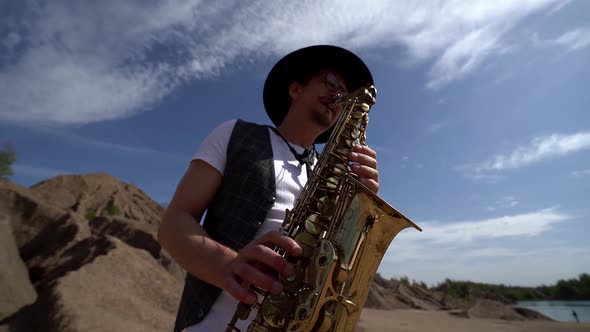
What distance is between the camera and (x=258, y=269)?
1.31 m

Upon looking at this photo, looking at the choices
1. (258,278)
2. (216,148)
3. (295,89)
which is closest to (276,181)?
(216,148)

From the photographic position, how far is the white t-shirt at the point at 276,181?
1646 millimetres

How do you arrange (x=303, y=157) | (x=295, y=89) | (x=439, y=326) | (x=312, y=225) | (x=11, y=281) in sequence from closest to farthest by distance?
(x=312, y=225) < (x=303, y=157) < (x=295, y=89) < (x=11, y=281) < (x=439, y=326)

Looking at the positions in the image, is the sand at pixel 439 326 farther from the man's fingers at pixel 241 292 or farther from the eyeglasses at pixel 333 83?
the man's fingers at pixel 241 292

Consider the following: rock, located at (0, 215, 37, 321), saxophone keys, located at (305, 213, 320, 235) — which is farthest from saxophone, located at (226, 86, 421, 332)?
rock, located at (0, 215, 37, 321)

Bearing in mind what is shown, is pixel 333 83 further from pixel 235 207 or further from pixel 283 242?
pixel 283 242

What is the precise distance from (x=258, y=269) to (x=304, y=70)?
1807mm

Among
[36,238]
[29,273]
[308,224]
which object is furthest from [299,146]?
[36,238]

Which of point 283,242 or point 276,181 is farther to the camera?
point 276,181

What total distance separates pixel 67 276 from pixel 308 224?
525 cm

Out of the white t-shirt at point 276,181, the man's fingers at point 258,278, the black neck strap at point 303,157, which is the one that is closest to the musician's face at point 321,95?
the black neck strap at point 303,157

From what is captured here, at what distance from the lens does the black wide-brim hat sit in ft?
8.68

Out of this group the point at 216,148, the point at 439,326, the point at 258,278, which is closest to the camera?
the point at 258,278

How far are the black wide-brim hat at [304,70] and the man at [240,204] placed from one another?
228 mm
